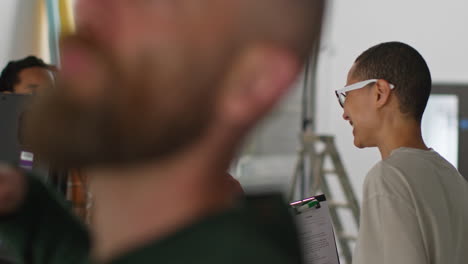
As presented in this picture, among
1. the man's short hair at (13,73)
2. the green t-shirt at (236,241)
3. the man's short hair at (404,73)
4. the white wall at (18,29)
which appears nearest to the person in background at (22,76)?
the man's short hair at (13,73)

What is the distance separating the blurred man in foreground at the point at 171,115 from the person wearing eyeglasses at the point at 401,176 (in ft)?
3.50

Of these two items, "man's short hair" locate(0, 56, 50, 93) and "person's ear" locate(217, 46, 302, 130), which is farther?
"man's short hair" locate(0, 56, 50, 93)

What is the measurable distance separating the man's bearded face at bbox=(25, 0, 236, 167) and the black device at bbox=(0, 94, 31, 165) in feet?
4.37

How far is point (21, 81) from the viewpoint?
2506 millimetres

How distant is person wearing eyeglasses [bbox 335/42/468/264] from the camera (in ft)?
5.00

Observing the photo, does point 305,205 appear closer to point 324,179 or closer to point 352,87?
point 352,87

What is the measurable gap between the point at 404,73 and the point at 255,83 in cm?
132

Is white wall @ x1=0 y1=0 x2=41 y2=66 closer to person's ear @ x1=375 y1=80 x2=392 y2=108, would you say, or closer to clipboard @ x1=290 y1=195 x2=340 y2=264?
person's ear @ x1=375 y1=80 x2=392 y2=108

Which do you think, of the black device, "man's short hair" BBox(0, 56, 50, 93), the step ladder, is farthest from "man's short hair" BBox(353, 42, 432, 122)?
the step ladder

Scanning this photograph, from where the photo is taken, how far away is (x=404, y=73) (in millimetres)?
1742

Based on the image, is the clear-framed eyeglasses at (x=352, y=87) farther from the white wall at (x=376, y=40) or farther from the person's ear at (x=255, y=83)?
the white wall at (x=376, y=40)

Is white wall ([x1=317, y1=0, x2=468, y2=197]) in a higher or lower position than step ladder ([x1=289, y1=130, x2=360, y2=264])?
higher

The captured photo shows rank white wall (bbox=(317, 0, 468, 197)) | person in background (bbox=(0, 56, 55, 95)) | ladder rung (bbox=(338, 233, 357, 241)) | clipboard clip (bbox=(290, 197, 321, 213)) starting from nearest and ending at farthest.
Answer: clipboard clip (bbox=(290, 197, 321, 213)) < person in background (bbox=(0, 56, 55, 95)) < white wall (bbox=(317, 0, 468, 197)) < ladder rung (bbox=(338, 233, 357, 241))

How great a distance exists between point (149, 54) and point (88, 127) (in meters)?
0.08
